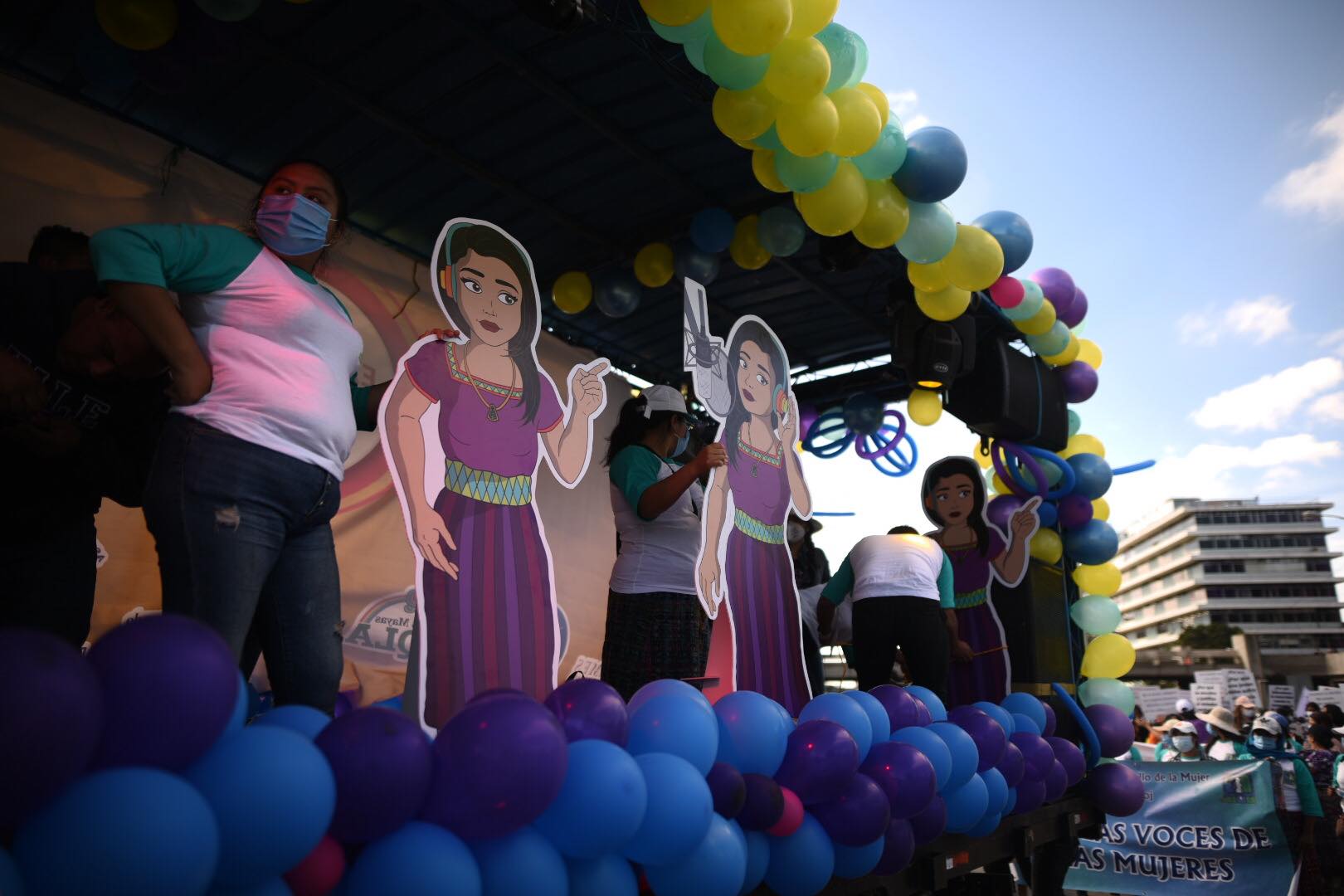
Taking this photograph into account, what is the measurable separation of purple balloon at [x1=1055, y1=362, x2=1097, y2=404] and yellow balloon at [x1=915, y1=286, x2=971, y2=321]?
5.95 feet

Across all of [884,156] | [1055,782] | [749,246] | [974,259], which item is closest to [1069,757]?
[1055,782]

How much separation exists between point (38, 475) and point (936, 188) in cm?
369

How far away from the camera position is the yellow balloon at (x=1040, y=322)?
5.38 metres

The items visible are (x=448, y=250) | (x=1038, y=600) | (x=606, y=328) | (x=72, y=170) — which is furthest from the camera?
(x=606, y=328)

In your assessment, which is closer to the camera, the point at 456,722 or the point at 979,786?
the point at 456,722

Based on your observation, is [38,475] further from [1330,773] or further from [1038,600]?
[1330,773]

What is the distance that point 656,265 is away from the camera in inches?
235

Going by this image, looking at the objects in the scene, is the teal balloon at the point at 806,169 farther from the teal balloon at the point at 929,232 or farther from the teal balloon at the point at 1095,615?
the teal balloon at the point at 1095,615

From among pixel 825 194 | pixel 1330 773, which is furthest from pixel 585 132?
pixel 1330 773

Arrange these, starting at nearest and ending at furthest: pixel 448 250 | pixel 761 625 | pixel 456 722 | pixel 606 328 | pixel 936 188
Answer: pixel 456 722 → pixel 448 250 → pixel 761 625 → pixel 936 188 → pixel 606 328

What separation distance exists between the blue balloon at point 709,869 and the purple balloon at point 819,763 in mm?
313

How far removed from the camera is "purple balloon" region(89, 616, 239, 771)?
0.98 metres

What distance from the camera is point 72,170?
4535 millimetres

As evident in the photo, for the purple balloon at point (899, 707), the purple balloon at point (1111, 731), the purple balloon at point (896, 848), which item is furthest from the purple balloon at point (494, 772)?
the purple balloon at point (1111, 731)
